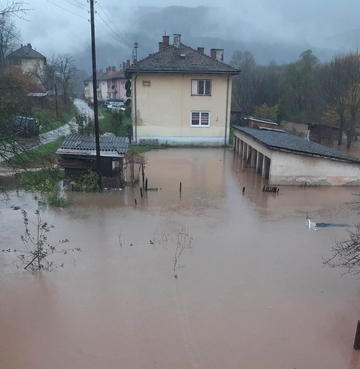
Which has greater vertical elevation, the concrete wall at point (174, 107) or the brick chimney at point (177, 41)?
the brick chimney at point (177, 41)

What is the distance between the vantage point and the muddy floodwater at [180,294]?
22.1ft

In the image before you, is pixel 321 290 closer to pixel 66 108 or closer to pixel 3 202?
pixel 3 202

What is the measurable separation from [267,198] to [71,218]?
27.5 ft

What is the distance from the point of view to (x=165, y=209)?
48.7 ft

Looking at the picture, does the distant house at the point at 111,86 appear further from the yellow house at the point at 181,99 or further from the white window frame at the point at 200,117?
the white window frame at the point at 200,117

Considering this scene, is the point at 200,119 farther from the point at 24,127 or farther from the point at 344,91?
the point at 24,127

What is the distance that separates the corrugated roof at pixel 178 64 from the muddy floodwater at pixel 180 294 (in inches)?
664

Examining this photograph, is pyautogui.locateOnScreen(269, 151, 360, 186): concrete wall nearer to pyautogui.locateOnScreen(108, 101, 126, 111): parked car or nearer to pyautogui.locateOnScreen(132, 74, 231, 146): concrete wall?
pyautogui.locateOnScreen(132, 74, 231, 146): concrete wall

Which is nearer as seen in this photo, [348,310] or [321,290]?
[348,310]

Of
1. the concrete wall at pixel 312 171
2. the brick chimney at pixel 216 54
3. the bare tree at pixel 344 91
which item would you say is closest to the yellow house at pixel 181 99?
the brick chimney at pixel 216 54

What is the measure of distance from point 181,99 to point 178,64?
2.69 metres

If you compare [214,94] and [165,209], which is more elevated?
[214,94]

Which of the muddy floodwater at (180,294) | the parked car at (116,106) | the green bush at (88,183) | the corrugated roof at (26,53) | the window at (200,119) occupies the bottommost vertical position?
the muddy floodwater at (180,294)

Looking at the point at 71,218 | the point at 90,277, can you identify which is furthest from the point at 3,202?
the point at 90,277
